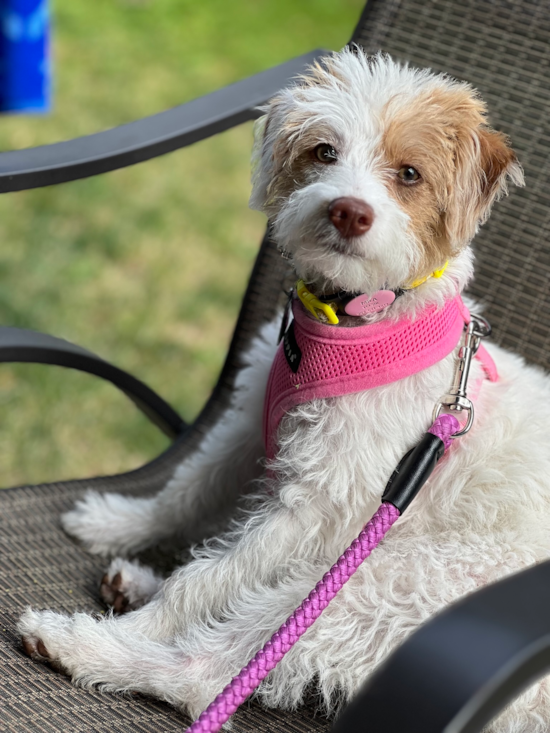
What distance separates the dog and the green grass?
184cm

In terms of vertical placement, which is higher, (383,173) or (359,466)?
(383,173)

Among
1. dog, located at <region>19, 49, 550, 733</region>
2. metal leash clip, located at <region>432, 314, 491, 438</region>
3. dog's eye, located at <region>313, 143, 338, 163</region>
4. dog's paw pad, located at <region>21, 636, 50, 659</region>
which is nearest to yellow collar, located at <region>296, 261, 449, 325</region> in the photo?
dog, located at <region>19, 49, 550, 733</region>

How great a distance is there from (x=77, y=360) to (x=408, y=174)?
4.13 ft

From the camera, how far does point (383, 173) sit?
1.77 meters

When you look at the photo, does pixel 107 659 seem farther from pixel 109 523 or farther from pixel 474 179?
pixel 474 179

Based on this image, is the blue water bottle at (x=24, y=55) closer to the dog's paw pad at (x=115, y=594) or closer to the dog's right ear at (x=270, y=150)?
the dog's right ear at (x=270, y=150)

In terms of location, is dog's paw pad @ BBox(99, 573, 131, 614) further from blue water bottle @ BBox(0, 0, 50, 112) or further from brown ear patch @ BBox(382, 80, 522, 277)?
blue water bottle @ BBox(0, 0, 50, 112)

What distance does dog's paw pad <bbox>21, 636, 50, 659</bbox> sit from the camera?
1.84 metres

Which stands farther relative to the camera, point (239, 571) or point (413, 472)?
point (239, 571)

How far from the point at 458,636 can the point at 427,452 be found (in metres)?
0.67

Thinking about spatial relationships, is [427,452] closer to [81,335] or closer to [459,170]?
[459,170]

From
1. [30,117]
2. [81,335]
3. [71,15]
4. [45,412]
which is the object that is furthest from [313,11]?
[45,412]

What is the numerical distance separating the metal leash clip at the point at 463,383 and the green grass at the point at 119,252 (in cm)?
218

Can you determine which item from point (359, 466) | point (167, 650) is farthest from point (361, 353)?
point (167, 650)
